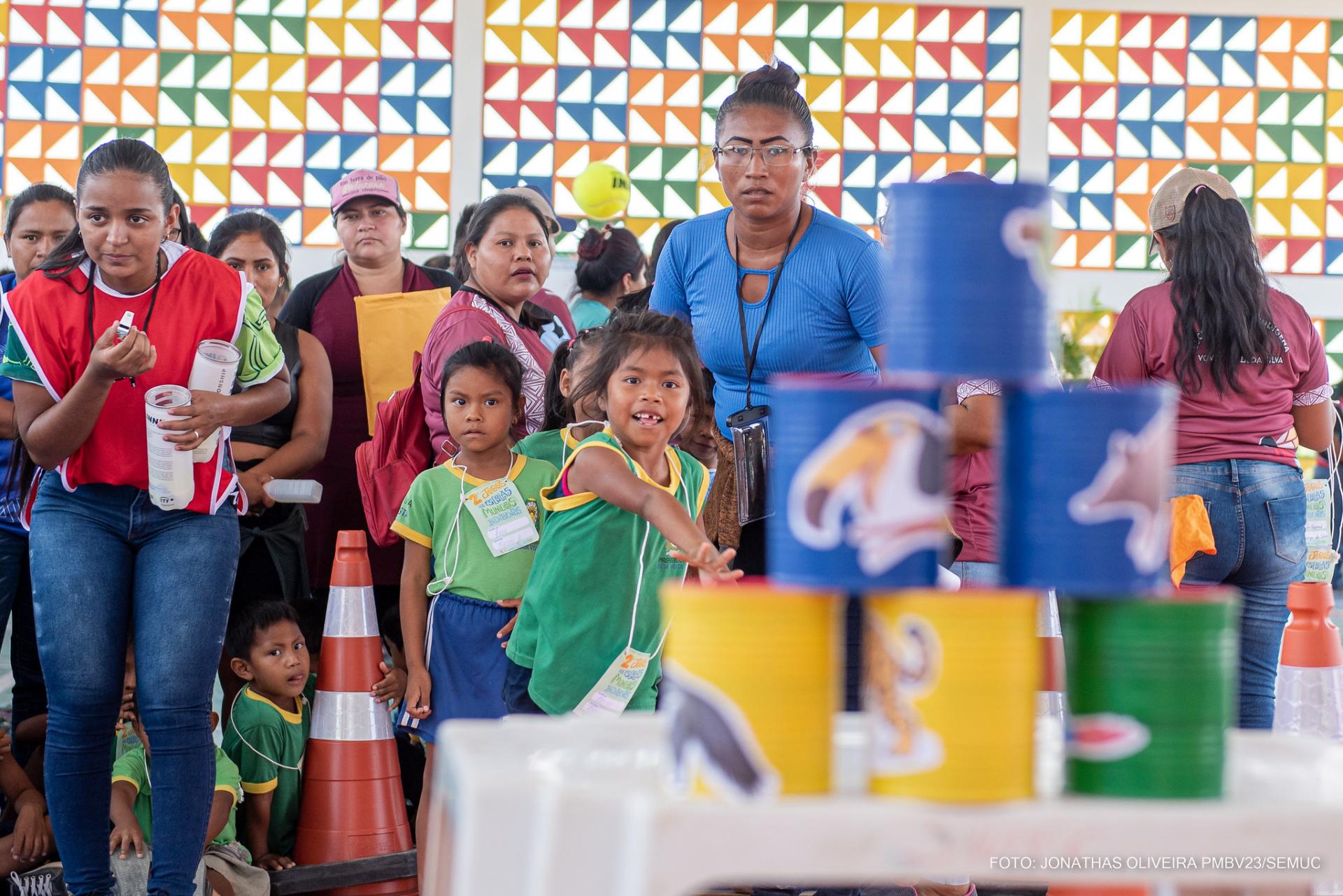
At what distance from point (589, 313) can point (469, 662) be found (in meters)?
1.80

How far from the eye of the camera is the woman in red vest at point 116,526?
263 cm

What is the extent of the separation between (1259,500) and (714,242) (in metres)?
1.47

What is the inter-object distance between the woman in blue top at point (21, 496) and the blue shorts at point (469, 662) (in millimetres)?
871

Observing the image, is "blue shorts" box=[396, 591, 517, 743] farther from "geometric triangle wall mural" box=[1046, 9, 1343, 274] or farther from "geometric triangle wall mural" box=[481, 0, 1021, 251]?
"geometric triangle wall mural" box=[1046, 9, 1343, 274]

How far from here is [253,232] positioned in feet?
12.8

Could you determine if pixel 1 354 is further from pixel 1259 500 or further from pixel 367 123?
pixel 367 123

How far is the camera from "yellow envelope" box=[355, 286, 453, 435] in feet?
12.6

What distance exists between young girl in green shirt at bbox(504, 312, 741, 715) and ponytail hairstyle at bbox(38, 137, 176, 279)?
3.14ft

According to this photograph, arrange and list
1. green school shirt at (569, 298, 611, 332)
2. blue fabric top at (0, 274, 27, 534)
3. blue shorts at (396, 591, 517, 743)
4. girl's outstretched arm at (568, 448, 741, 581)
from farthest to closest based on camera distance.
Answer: green school shirt at (569, 298, 611, 332), blue fabric top at (0, 274, 27, 534), blue shorts at (396, 591, 517, 743), girl's outstretched arm at (568, 448, 741, 581)

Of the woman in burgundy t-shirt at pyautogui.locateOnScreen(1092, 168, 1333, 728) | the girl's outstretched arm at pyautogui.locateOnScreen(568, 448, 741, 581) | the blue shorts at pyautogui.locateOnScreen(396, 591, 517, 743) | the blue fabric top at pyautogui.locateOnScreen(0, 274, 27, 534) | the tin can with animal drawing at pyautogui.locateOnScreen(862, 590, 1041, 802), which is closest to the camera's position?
the tin can with animal drawing at pyautogui.locateOnScreen(862, 590, 1041, 802)

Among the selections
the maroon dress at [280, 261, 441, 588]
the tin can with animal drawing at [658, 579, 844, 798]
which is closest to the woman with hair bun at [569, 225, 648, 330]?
the maroon dress at [280, 261, 441, 588]

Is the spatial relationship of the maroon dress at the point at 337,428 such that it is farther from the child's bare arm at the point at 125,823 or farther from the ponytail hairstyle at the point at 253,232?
the child's bare arm at the point at 125,823

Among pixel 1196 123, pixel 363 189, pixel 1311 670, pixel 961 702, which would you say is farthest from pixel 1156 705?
pixel 1196 123

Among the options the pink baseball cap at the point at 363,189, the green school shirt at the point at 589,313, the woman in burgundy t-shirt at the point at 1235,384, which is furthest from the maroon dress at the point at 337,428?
the woman in burgundy t-shirt at the point at 1235,384
